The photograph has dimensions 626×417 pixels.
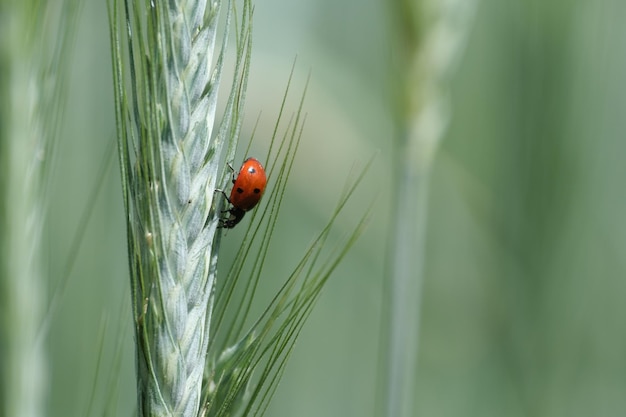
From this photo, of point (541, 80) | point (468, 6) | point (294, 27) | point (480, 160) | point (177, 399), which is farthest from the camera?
point (480, 160)

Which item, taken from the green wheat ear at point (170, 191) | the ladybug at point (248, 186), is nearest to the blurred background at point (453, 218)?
the ladybug at point (248, 186)

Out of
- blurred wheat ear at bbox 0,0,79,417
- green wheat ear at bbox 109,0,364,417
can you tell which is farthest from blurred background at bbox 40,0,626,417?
green wheat ear at bbox 109,0,364,417

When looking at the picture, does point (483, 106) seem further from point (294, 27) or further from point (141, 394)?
point (141, 394)

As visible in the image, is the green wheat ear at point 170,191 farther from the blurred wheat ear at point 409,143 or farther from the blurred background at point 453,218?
the blurred background at point 453,218

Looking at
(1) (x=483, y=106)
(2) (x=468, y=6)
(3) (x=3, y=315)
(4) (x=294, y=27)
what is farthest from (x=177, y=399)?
(1) (x=483, y=106)

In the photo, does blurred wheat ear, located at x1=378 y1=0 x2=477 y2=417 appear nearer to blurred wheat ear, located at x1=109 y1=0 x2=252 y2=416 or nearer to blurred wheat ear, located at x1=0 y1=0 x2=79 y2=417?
blurred wheat ear, located at x1=109 y1=0 x2=252 y2=416

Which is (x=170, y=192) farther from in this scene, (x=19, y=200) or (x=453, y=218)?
(x=453, y=218)

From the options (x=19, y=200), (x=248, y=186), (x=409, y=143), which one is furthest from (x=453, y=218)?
(x=19, y=200)
